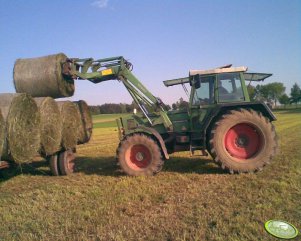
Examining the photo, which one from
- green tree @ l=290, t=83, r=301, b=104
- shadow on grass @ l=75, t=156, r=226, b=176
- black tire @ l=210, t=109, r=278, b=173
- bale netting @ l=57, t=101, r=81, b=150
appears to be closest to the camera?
black tire @ l=210, t=109, r=278, b=173

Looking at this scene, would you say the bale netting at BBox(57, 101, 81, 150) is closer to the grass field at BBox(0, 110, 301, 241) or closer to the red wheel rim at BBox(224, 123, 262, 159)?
the grass field at BBox(0, 110, 301, 241)

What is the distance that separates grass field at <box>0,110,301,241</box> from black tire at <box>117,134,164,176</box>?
0.90 feet

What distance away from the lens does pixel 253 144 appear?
24.2 feet

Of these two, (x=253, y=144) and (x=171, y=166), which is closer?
(x=253, y=144)

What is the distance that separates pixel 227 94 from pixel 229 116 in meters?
0.71

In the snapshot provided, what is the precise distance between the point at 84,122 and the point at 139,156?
296cm

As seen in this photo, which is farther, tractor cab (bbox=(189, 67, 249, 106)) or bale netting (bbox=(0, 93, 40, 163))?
tractor cab (bbox=(189, 67, 249, 106))

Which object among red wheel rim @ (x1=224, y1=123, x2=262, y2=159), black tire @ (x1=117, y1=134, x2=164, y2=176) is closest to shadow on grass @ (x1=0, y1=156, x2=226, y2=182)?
black tire @ (x1=117, y1=134, x2=164, y2=176)

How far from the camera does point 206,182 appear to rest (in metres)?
6.63

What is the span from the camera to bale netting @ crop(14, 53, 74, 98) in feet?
26.5

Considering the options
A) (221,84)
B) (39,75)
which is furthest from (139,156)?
(39,75)

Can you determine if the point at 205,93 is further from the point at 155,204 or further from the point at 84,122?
the point at 84,122

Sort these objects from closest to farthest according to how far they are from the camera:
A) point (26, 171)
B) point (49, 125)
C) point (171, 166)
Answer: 1. point (49, 125)
2. point (171, 166)
3. point (26, 171)

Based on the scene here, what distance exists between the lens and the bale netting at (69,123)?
847cm
